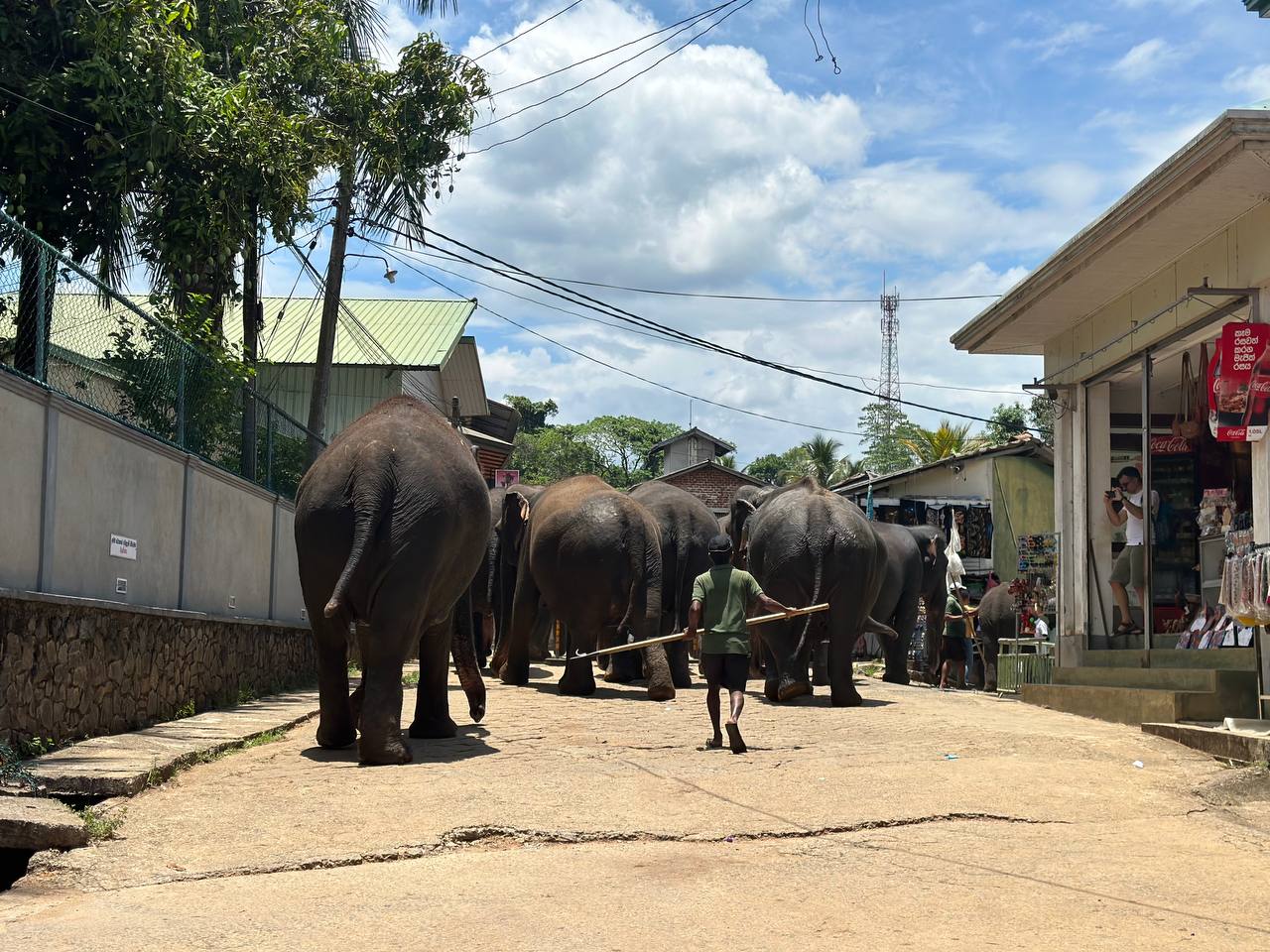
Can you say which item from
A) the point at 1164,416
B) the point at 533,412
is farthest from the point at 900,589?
the point at 533,412

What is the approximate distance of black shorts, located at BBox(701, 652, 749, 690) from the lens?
9.25 m

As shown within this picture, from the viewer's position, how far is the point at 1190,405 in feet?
46.5

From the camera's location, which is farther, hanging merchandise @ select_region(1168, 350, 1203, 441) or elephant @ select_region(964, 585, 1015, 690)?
elephant @ select_region(964, 585, 1015, 690)

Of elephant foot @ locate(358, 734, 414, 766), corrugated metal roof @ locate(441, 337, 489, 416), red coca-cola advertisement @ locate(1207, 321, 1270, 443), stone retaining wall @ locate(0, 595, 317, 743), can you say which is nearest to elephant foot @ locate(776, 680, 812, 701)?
red coca-cola advertisement @ locate(1207, 321, 1270, 443)

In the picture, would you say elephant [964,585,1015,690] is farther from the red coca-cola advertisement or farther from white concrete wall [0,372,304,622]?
white concrete wall [0,372,304,622]

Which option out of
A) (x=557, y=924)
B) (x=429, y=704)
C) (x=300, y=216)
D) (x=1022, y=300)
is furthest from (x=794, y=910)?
(x=300, y=216)

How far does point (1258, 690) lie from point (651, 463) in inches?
2787

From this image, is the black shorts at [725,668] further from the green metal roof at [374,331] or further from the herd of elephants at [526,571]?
the green metal roof at [374,331]

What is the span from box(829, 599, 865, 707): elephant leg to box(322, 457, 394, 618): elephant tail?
5.11m

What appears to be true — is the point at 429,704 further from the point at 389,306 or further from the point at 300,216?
the point at 389,306

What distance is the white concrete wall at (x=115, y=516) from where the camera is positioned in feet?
24.7

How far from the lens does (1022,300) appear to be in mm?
13688

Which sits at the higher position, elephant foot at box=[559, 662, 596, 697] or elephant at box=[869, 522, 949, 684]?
elephant at box=[869, 522, 949, 684]

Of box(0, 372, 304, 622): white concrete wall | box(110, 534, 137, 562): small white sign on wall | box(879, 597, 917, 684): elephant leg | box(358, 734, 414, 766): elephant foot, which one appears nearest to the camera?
box(0, 372, 304, 622): white concrete wall
